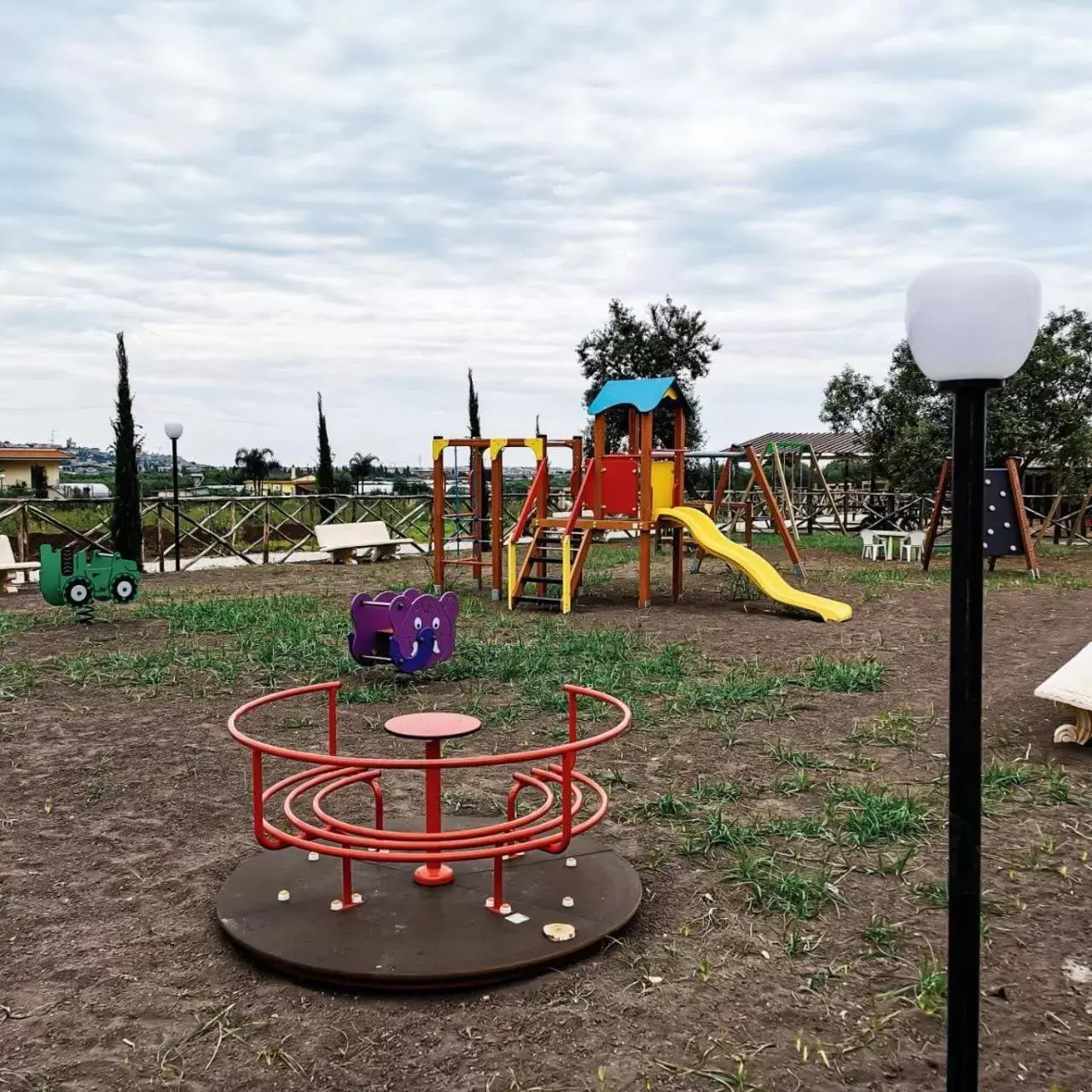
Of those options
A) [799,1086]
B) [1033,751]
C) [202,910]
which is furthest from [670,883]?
[1033,751]

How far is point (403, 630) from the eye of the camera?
296 inches

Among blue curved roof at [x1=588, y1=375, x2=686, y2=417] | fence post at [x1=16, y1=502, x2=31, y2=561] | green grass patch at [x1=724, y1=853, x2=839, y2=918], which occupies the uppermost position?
blue curved roof at [x1=588, y1=375, x2=686, y2=417]

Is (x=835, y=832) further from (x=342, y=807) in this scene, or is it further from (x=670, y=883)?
(x=342, y=807)

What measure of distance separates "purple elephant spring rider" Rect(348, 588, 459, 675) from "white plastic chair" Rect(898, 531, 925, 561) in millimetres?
12557

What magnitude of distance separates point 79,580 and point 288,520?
9.80 metres

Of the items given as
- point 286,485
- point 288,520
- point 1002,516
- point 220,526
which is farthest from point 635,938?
point 286,485

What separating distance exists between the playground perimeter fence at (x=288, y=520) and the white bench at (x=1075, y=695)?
934 centimetres

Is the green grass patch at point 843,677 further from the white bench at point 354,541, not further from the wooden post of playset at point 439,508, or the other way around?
the white bench at point 354,541

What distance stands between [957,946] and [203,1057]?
213 centimetres

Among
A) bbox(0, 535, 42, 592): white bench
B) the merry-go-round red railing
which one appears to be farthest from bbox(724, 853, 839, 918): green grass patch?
bbox(0, 535, 42, 592): white bench

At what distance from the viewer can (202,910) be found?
153 inches

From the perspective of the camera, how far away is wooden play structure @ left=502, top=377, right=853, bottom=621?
1183 centimetres

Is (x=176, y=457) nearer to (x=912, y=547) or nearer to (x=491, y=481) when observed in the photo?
(x=491, y=481)

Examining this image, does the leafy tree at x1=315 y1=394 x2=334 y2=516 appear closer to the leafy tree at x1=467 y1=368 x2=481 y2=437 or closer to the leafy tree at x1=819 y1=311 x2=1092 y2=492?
the leafy tree at x1=467 y1=368 x2=481 y2=437
